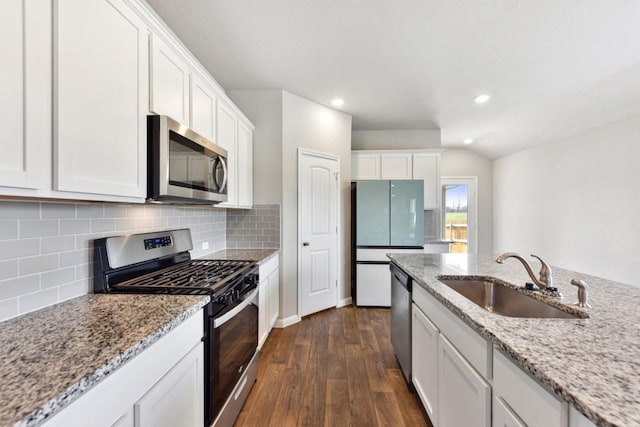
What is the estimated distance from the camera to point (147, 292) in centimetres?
129

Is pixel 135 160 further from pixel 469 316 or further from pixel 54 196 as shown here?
pixel 469 316

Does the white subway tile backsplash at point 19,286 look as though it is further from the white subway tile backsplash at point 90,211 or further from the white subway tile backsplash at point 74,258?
the white subway tile backsplash at point 90,211

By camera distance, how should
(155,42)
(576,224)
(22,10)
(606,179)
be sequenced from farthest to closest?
1. (576,224)
2. (606,179)
3. (155,42)
4. (22,10)


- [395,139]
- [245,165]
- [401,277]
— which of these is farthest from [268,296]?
[395,139]

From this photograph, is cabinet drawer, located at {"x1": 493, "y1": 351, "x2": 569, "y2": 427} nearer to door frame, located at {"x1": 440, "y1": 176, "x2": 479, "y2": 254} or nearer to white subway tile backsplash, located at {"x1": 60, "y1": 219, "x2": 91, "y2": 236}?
white subway tile backsplash, located at {"x1": 60, "y1": 219, "x2": 91, "y2": 236}

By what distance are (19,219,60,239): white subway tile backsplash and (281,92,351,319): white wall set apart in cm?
205

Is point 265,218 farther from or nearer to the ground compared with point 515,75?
nearer to the ground

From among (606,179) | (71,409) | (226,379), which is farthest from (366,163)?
(71,409)

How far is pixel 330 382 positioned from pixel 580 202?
14.3 ft

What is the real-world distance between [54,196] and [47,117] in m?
0.25

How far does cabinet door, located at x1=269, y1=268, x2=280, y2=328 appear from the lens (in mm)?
2632

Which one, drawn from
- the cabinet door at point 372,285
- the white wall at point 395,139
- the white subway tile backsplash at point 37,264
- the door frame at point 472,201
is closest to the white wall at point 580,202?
the door frame at point 472,201

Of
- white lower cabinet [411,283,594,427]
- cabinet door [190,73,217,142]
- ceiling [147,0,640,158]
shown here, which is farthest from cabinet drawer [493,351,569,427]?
ceiling [147,0,640,158]

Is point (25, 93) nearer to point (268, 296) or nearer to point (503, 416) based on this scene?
point (503, 416)
